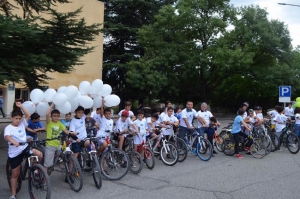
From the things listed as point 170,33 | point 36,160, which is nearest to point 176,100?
point 170,33

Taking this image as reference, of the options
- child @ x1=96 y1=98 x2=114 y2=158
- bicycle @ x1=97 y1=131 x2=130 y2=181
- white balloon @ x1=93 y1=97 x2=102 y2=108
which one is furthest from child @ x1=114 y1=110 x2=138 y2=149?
bicycle @ x1=97 y1=131 x2=130 y2=181

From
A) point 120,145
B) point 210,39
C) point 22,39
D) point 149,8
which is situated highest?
point 149,8

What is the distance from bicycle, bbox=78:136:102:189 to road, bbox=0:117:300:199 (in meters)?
0.22

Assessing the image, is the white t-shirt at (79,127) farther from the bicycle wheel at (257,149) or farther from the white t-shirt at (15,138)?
the bicycle wheel at (257,149)

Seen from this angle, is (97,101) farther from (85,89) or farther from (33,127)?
(33,127)

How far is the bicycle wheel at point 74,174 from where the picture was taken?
6.84m

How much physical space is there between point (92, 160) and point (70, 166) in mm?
467

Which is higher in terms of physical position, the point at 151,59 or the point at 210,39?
the point at 210,39

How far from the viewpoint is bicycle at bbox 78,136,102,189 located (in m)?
7.17

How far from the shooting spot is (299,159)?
11.0 metres

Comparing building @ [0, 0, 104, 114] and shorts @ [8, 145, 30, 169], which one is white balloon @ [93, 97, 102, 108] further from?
building @ [0, 0, 104, 114]

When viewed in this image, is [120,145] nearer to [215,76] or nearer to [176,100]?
[215,76]

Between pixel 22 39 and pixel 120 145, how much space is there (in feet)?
13.2

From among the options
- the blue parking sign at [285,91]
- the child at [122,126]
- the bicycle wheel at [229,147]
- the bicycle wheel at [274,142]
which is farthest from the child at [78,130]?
the blue parking sign at [285,91]
